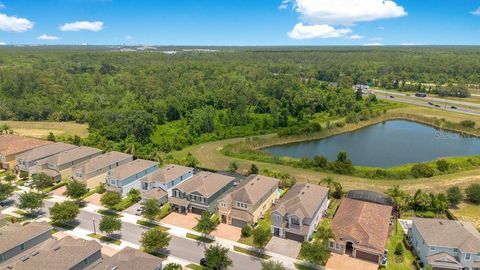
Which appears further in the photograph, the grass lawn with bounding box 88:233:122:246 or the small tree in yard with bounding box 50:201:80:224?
the small tree in yard with bounding box 50:201:80:224

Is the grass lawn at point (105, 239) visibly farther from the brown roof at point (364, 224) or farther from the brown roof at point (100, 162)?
the brown roof at point (364, 224)

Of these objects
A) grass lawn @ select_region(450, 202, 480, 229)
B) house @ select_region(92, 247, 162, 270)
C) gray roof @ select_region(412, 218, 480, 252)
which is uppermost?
gray roof @ select_region(412, 218, 480, 252)

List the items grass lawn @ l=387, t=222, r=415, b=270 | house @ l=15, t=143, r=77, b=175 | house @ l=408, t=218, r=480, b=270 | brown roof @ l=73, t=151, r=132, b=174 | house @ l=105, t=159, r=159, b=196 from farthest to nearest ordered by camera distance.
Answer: house @ l=15, t=143, r=77, b=175, brown roof @ l=73, t=151, r=132, b=174, house @ l=105, t=159, r=159, b=196, grass lawn @ l=387, t=222, r=415, b=270, house @ l=408, t=218, r=480, b=270

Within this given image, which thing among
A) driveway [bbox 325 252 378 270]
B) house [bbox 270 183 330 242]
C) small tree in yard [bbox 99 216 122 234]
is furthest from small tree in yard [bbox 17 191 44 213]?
driveway [bbox 325 252 378 270]

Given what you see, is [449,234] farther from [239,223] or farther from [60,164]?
[60,164]

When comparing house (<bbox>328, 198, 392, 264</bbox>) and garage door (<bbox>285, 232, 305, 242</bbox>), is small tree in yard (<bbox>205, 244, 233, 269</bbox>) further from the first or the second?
house (<bbox>328, 198, 392, 264</bbox>)

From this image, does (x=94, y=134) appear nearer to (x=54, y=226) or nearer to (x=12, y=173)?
(x=12, y=173)

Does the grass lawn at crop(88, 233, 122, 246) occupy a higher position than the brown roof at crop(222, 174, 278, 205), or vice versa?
the brown roof at crop(222, 174, 278, 205)

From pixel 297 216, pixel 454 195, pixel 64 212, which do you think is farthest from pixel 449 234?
pixel 64 212
